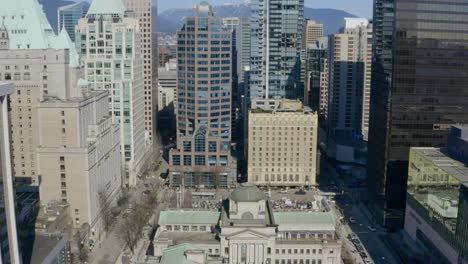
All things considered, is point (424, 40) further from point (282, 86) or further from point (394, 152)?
point (282, 86)

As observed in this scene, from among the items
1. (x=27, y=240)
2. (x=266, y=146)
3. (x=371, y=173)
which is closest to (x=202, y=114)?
(x=266, y=146)

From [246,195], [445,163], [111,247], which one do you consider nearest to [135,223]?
[111,247]

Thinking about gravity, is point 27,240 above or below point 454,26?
below

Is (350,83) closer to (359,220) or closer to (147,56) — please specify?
(147,56)

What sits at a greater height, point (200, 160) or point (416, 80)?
point (416, 80)

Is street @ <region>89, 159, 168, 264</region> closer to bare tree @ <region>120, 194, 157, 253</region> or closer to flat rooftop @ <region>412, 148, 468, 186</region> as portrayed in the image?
bare tree @ <region>120, 194, 157, 253</region>

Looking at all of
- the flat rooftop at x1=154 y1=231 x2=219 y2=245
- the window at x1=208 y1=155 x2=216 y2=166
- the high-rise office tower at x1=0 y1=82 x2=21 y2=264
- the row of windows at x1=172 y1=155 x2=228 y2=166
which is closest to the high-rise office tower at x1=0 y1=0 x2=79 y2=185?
the flat rooftop at x1=154 y1=231 x2=219 y2=245

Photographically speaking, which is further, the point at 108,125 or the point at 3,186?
the point at 108,125
